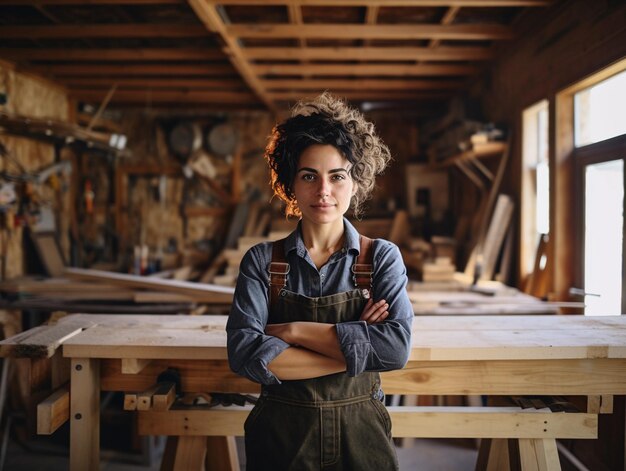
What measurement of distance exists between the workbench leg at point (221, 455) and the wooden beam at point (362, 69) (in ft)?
14.6

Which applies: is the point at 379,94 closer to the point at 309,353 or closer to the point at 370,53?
the point at 370,53

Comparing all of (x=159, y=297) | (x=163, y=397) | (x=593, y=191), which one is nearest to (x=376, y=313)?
(x=163, y=397)

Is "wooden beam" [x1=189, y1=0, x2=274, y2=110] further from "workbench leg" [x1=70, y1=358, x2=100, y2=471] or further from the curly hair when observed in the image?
"workbench leg" [x1=70, y1=358, x2=100, y2=471]

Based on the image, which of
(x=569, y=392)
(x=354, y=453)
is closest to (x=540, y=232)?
(x=569, y=392)

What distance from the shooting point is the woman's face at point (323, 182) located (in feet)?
5.39

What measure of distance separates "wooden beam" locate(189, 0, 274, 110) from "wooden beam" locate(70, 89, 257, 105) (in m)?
0.61

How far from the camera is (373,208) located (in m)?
7.79

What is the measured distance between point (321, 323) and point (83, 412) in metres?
1.19

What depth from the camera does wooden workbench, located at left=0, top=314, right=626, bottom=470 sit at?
1.88m

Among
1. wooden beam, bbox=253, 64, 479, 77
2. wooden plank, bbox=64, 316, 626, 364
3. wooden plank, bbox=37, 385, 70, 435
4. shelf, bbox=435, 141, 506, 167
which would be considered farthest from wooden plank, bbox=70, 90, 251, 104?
wooden plank, bbox=37, 385, 70, 435

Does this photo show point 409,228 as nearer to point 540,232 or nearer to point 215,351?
point 540,232

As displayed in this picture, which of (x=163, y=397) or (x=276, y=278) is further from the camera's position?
(x=163, y=397)

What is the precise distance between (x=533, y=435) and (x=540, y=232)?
10.1ft

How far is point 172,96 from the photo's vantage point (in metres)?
6.95
